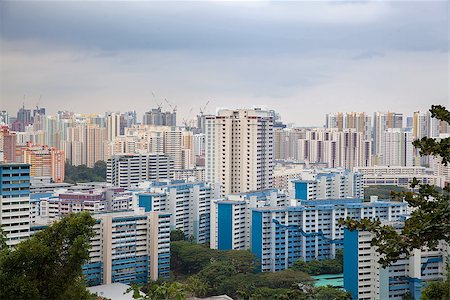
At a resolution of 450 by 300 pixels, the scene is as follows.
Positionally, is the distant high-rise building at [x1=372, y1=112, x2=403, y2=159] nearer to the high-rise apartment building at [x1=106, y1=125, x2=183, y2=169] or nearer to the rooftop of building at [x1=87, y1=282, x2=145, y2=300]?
the high-rise apartment building at [x1=106, y1=125, x2=183, y2=169]

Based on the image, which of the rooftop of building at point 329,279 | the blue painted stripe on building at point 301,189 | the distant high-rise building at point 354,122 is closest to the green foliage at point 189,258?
the rooftop of building at point 329,279

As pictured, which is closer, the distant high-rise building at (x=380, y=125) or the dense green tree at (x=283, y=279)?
the dense green tree at (x=283, y=279)

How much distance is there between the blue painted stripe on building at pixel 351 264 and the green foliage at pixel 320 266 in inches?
38.0

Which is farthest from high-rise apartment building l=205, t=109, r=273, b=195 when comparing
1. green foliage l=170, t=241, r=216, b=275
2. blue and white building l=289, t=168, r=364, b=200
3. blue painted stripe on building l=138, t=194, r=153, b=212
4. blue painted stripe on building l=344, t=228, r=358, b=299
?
blue painted stripe on building l=344, t=228, r=358, b=299

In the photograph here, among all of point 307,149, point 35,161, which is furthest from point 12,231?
point 307,149

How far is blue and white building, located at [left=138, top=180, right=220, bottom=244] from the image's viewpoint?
666 cm

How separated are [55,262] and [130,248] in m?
3.30

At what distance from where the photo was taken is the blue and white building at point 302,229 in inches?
Answer: 224

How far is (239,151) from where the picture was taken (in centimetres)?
744

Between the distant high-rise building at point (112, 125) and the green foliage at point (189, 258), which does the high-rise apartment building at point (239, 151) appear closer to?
the green foliage at point (189, 258)

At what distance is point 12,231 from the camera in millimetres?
4242

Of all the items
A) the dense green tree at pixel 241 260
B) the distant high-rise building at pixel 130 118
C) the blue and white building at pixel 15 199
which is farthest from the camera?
the distant high-rise building at pixel 130 118

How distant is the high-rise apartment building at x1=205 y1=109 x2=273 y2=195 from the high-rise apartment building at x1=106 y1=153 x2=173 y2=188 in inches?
61.7

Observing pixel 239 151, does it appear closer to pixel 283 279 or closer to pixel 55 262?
pixel 283 279
